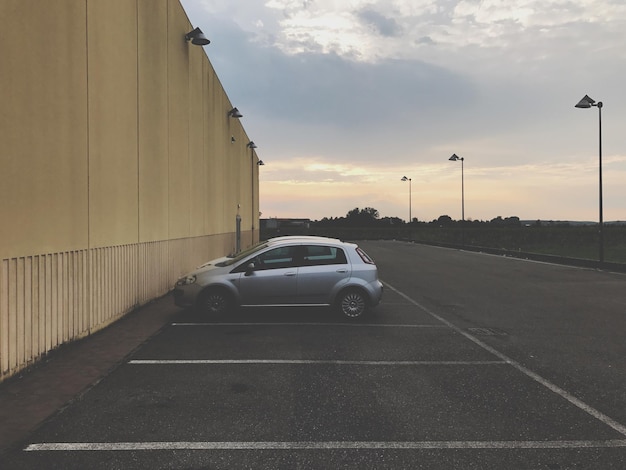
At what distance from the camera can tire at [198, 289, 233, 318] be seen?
367 inches

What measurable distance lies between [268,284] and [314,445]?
5.40 metres

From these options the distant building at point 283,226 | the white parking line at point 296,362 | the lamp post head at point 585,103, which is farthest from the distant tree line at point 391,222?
the white parking line at point 296,362

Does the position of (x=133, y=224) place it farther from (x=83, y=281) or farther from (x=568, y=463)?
(x=568, y=463)

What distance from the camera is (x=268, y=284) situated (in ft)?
30.5

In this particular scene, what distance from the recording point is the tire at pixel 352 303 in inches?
370

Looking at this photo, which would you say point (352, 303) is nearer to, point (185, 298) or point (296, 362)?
point (296, 362)

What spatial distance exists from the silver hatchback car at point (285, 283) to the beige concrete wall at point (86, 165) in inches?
67.6

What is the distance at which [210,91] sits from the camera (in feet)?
68.2

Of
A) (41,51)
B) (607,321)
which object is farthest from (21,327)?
(607,321)

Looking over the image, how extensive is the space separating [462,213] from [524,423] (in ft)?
129

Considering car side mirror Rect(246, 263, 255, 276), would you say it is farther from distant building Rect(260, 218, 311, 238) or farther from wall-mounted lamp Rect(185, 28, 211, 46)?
distant building Rect(260, 218, 311, 238)

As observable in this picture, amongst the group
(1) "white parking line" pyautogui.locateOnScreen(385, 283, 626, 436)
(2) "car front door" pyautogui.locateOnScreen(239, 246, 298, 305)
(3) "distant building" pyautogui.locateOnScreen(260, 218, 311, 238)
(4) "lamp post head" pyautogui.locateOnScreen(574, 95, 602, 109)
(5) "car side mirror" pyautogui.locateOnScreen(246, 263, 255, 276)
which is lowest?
(1) "white parking line" pyautogui.locateOnScreen(385, 283, 626, 436)

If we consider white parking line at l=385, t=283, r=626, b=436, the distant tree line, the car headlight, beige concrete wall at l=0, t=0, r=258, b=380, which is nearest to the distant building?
the distant tree line

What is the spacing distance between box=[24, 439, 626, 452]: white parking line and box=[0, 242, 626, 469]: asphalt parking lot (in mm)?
16
